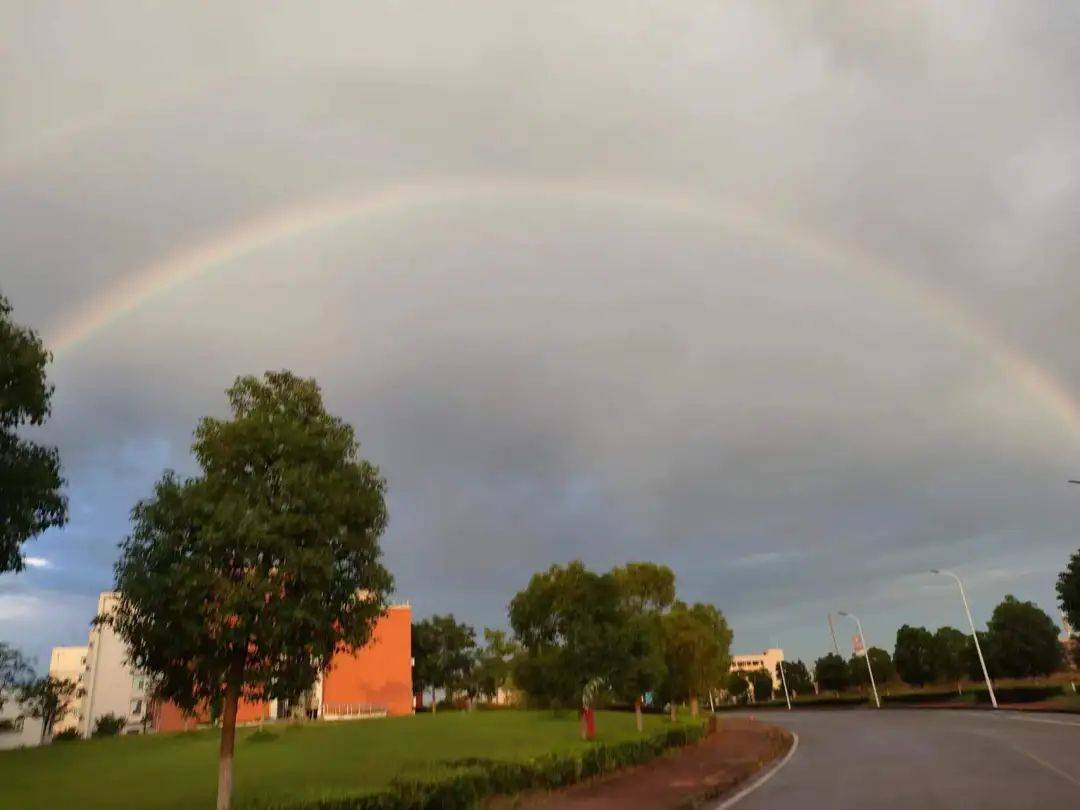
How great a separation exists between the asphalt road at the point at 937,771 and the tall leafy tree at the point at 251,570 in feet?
36.3

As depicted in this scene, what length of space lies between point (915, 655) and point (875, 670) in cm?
2470

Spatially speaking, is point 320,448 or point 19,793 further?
point 19,793

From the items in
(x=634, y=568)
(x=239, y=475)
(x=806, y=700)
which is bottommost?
(x=806, y=700)

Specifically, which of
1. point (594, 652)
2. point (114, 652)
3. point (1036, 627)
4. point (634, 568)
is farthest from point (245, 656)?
point (114, 652)

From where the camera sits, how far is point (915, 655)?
102 metres

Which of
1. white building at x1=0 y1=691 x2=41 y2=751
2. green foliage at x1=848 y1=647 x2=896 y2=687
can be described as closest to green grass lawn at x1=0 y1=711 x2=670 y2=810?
white building at x1=0 y1=691 x2=41 y2=751

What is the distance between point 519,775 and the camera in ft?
65.6

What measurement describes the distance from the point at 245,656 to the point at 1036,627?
8804cm

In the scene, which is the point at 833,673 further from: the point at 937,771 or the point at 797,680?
the point at 937,771

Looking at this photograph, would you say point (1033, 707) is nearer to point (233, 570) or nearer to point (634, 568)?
point (634, 568)

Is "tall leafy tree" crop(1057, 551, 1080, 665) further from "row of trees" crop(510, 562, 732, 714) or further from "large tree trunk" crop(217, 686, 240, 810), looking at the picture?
"large tree trunk" crop(217, 686, 240, 810)

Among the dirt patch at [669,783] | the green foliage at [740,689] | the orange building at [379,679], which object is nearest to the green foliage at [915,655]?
the green foliage at [740,689]

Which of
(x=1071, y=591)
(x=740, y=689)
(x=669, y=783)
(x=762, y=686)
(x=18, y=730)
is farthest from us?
(x=740, y=689)

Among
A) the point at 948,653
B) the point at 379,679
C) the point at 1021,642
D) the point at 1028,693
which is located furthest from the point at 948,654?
the point at 379,679
